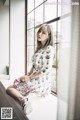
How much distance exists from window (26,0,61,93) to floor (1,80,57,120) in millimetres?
57

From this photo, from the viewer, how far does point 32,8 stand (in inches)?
55.6

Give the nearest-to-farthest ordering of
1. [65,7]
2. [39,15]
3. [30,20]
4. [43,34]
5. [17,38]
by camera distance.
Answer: [65,7] < [43,34] < [39,15] < [30,20] < [17,38]

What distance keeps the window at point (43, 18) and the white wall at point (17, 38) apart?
0.17 feet

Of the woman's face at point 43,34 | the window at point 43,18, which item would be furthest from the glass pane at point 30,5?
the woman's face at point 43,34

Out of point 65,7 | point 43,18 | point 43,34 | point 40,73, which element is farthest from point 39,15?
point 65,7

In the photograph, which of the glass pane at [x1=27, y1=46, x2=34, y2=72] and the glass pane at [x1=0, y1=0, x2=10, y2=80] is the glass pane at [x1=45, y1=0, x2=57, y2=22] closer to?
the glass pane at [x1=27, y1=46, x2=34, y2=72]

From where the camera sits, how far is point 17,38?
1.60 metres

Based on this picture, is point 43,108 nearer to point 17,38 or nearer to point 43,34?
point 43,34

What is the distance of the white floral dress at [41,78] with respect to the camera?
1.14m

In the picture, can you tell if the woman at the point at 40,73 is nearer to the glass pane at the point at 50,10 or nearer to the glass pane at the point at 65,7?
the glass pane at the point at 50,10

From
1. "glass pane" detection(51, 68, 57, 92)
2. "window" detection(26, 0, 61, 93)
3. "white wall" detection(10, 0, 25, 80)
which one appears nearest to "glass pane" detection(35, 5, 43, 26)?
"window" detection(26, 0, 61, 93)

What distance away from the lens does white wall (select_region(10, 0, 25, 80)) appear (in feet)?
4.94

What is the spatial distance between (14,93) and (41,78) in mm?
168

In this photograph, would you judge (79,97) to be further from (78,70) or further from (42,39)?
(42,39)
